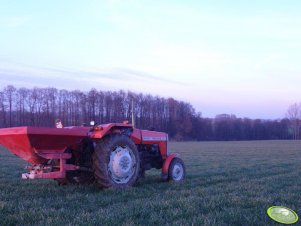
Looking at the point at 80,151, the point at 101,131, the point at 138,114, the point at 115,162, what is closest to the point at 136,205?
the point at 115,162

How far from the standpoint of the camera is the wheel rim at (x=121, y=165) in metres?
8.19

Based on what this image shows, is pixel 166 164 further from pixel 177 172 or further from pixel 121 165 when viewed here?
pixel 121 165

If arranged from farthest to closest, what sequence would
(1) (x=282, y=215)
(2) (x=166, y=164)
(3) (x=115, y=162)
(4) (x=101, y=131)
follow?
(2) (x=166, y=164) < (3) (x=115, y=162) < (4) (x=101, y=131) < (1) (x=282, y=215)

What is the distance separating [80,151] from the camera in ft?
27.7

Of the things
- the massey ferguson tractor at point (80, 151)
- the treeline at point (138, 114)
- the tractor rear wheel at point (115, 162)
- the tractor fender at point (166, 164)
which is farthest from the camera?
the treeline at point (138, 114)

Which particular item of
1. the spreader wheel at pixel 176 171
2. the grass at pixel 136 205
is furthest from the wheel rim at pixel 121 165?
the spreader wheel at pixel 176 171

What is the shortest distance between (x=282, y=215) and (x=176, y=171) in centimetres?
500

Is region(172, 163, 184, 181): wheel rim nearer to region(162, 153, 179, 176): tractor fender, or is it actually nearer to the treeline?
region(162, 153, 179, 176): tractor fender

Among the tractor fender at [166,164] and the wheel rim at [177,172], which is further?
the wheel rim at [177,172]

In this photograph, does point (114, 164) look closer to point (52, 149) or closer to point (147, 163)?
point (52, 149)

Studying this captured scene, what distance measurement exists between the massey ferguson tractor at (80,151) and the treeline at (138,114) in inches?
1674

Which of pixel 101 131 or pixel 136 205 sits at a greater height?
pixel 101 131

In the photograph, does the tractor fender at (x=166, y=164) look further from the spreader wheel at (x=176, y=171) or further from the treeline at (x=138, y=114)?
the treeline at (x=138, y=114)

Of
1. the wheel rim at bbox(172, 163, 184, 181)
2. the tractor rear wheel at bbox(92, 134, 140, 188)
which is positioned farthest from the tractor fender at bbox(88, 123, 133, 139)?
the wheel rim at bbox(172, 163, 184, 181)
